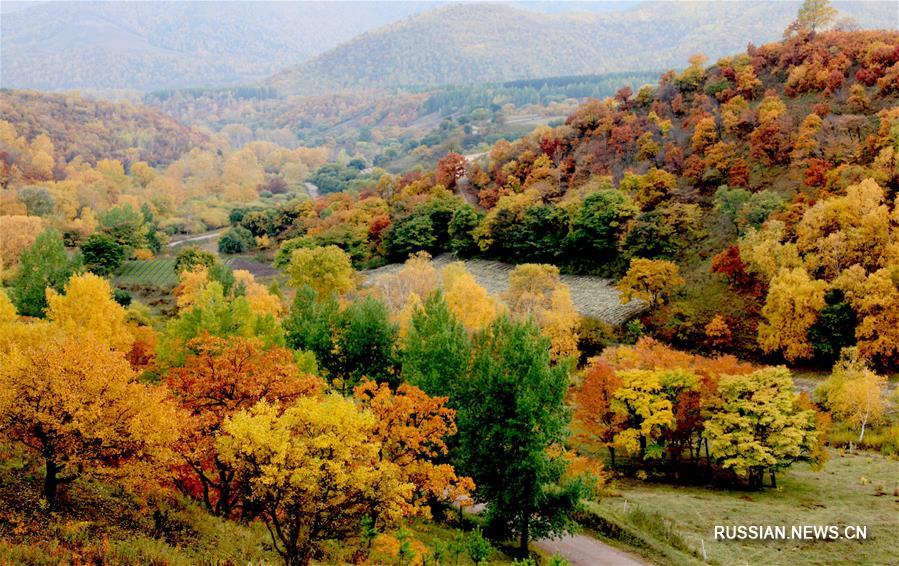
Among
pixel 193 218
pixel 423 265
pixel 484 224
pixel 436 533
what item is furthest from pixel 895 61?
pixel 193 218

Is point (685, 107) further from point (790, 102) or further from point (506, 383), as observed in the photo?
point (506, 383)

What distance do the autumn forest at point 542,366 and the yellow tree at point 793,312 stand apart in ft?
0.71

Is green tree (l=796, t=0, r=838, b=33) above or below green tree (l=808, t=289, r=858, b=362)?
above

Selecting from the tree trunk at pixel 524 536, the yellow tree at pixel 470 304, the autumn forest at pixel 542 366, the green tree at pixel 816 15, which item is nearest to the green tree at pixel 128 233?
the autumn forest at pixel 542 366

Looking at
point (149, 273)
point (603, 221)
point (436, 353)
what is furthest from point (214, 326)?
point (149, 273)

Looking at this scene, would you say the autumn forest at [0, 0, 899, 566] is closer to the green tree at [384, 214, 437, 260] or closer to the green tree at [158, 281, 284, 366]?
the green tree at [158, 281, 284, 366]

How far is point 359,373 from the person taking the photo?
127ft

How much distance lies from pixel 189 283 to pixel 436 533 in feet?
170

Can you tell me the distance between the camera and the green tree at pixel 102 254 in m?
92.5

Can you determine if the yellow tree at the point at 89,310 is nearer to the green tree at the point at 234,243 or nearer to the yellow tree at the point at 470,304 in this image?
the yellow tree at the point at 470,304

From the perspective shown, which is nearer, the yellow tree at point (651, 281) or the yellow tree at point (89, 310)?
the yellow tree at point (89, 310)

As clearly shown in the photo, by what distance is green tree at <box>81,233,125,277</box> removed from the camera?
303 ft

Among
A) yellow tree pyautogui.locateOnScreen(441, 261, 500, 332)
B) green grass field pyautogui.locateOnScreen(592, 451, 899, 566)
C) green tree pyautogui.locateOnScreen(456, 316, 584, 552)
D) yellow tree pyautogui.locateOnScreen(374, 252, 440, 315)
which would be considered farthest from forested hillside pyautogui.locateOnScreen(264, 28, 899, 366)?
green tree pyautogui.locateOnScreen(456, 316, 584, 552)

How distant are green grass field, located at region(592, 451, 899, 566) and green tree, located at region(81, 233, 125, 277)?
3182 inches
